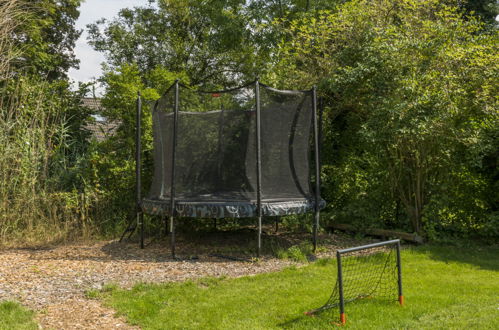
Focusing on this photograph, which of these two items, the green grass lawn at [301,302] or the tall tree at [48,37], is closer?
the green grass lawn at [301,302]

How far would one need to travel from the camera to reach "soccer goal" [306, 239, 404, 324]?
2884 millimetres

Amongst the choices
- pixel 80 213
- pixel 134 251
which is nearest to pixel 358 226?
pixel 134 251

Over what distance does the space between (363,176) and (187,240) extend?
282 centimetres

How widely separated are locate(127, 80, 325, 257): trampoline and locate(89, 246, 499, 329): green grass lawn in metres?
1.18

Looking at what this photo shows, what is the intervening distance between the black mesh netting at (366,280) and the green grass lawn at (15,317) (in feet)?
6.26

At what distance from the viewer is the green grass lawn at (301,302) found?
9.71 feet

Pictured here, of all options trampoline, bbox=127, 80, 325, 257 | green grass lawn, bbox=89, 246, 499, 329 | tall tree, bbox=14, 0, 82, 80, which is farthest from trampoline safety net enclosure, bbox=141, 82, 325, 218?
tall tree, bbox=14, 0, 82, 80

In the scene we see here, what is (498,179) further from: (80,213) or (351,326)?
(80,213)

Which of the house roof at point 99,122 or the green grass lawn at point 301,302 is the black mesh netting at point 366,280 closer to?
the green grass lawn at point 301,302

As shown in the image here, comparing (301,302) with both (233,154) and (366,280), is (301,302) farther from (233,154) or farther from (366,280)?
(233,154)

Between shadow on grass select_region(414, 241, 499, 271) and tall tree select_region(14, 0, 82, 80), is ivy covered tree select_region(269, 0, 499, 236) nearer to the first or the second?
shadow on grass select_region(414, 241, 499, 271)

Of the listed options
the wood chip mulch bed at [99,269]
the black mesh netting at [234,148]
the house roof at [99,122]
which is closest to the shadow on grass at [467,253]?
the wood chip mulch bed at [99,269]

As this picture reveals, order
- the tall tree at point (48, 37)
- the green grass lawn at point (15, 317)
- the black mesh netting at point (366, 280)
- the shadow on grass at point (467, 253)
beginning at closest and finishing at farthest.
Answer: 1. the green grass lawn at point (15, 317)
2. the black mesh netting at point (366, 280)
3. the shadow on grass at point (467, 253)
4. the tall tree at point (48, 37)

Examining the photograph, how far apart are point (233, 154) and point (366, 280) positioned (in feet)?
8.78
